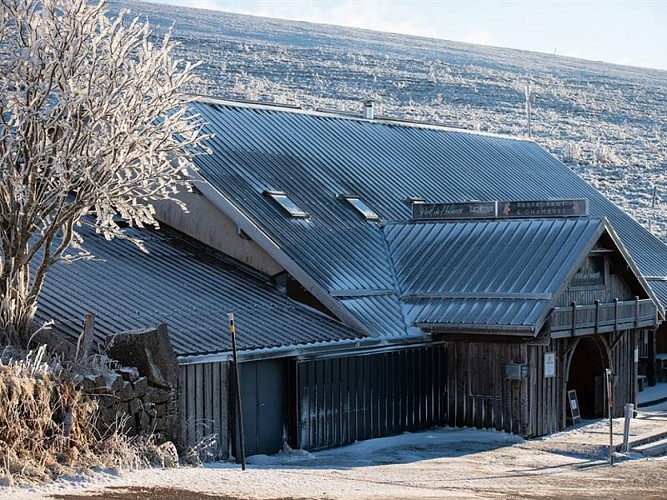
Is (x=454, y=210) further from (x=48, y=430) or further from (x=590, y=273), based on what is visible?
(x=48, y=430)

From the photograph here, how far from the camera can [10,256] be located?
17703mm

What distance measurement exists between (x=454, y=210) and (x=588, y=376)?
472 cm

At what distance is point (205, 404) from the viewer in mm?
18938

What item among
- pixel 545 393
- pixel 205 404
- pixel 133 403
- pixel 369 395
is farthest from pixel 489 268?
pixel 133 403

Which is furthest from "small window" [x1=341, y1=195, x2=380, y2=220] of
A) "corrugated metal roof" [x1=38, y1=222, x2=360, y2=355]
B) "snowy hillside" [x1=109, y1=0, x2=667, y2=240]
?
"snowy hillside" [x1=109, y1=0, x2=667, y2=240]

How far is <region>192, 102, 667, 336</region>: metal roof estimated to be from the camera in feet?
78.0

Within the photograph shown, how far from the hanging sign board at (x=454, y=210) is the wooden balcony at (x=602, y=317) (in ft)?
10.6

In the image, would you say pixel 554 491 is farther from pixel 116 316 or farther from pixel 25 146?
pixel 25 146

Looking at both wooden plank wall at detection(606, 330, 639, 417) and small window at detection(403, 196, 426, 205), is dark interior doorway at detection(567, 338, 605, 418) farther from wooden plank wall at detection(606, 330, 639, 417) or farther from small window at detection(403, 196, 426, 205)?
small window at detection(403, 196, 426, 205)

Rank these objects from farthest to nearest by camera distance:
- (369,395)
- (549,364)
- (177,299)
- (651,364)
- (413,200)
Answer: (651,364), (413,200), (549,364), (369,395), (177,299)

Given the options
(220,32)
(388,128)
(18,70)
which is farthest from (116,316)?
(220,32)

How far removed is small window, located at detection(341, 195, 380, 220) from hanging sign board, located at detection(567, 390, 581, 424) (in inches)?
228

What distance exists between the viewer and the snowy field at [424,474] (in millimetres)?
14641

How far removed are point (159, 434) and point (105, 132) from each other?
14.9ft
